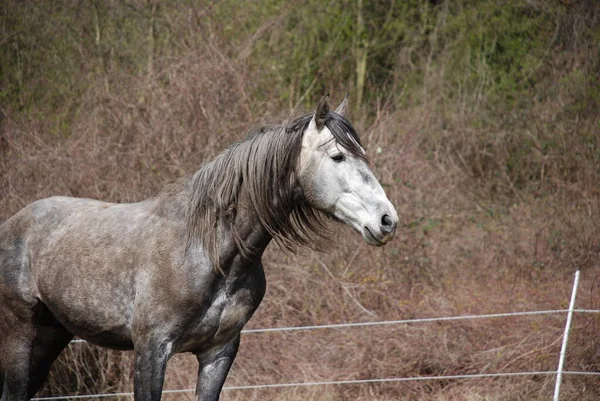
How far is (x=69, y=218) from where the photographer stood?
4.72 metres

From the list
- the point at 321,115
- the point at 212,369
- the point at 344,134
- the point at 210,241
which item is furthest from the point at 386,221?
the point at 212,369

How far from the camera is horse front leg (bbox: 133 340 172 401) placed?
392 cm

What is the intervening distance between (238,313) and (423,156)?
827 centimetres

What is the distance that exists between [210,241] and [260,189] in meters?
0.38

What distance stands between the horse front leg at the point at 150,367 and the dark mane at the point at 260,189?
53 centimetres

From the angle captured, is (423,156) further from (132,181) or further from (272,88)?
(132,181)

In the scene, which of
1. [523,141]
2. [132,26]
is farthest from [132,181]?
[523,141]

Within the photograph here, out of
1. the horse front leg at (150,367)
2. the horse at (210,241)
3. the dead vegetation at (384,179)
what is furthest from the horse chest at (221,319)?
the dead vegetation at (384,179)

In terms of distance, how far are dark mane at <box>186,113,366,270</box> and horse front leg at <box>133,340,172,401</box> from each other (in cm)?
53

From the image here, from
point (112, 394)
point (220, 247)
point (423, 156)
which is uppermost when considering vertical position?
point (220, 247)

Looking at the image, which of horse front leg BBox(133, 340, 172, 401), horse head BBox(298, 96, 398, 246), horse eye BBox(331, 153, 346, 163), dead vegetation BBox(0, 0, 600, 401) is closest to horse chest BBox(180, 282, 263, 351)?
horse front leg BBox(133, 340, 172, 401)

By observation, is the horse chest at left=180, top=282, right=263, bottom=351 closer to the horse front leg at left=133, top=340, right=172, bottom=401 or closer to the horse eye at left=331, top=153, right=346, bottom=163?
the horse front leg at left=133, top=340, right=172, bottom=401

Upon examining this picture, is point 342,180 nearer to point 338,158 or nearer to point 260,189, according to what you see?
point 338,158

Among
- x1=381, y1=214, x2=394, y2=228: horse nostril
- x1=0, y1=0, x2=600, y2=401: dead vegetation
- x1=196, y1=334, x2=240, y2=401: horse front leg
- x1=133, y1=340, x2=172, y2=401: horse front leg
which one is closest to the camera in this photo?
x1=381, y1=214, x2=394, y2=228: horse nostril
